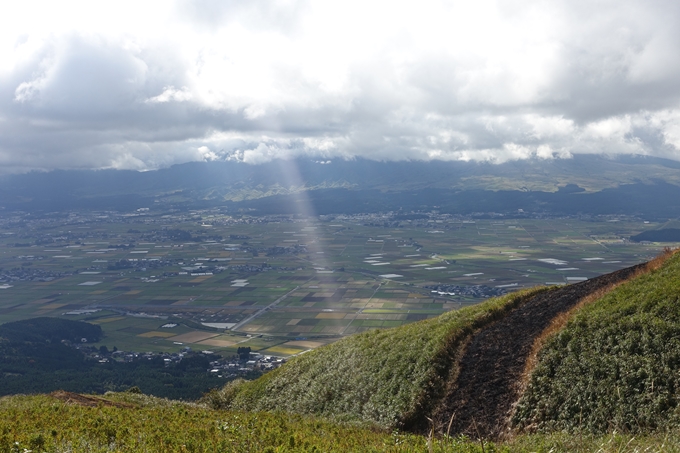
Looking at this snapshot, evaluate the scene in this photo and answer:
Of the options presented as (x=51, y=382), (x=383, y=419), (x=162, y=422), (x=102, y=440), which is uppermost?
(x=102, y=440)

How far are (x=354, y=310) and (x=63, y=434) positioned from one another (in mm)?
106003

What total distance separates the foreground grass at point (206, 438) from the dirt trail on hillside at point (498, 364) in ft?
9.64

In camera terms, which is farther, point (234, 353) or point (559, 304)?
point (234, 353)

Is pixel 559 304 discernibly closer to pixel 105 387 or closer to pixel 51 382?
pixel 105 387

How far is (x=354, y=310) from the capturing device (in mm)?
117562

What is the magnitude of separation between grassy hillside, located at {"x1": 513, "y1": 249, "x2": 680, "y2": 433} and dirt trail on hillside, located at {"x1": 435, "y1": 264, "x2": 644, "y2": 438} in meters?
1.07

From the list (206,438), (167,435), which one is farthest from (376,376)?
(167,435)

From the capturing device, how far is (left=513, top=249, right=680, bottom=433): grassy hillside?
14969 millimetres

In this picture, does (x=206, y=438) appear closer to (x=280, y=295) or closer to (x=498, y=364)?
(x=498, y=364)

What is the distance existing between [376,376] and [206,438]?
1316 centimetres

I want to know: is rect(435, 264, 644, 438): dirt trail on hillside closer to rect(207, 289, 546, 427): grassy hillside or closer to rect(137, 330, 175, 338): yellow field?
rect(207, 289, 546, 427): grassy hillside

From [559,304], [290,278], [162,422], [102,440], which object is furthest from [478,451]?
[290,278]

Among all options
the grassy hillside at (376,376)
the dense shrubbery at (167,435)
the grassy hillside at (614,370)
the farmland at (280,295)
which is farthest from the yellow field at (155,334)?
the grassy hillside at (614,370)

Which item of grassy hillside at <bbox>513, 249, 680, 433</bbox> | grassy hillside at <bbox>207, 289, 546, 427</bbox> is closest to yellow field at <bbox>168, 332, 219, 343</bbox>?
grassy hillside at <bbox>207, 289, 546, 427</bbox>
